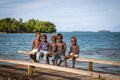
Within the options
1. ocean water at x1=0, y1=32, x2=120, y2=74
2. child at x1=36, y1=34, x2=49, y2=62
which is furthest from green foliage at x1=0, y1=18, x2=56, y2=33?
child at x1=36, y1=34, x2=49, y2=62

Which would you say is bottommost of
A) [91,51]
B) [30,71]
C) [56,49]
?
[91,51]

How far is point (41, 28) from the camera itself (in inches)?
7431

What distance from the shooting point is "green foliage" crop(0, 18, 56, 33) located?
561 ft

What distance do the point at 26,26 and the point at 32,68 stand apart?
178m

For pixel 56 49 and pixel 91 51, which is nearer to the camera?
pixel 56 49

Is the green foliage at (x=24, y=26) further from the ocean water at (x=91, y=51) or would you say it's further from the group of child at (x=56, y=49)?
the group of child at (x=56, y=49)

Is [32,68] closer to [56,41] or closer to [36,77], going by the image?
[36,77]

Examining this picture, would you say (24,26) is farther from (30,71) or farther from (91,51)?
(30,71)

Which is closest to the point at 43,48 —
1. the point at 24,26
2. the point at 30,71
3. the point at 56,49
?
the point at 56,49

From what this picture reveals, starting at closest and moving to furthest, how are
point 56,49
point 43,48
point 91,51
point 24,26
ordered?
point 56,49 → point 43,48 → point 91,51 → point 24,26

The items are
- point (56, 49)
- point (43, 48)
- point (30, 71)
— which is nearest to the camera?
point (30, 71)

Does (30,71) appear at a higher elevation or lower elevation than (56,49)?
lower

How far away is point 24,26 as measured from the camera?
610 feet

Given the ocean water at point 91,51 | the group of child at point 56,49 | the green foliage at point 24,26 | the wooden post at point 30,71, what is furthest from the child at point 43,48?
the green foliage at point 24,26
